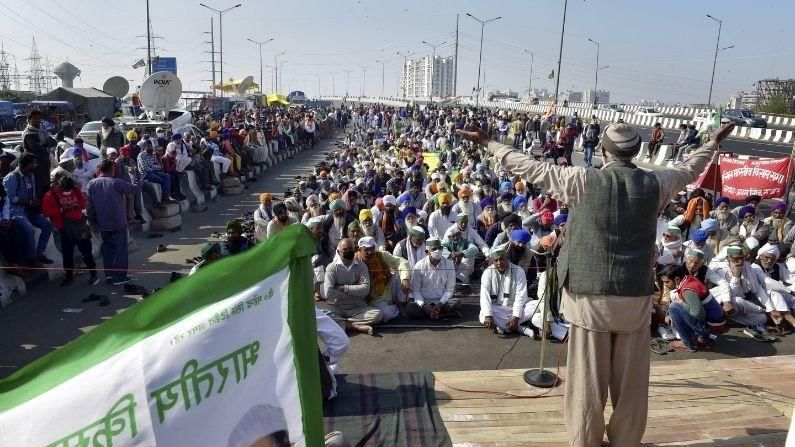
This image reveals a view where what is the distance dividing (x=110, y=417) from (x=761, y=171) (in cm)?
1205

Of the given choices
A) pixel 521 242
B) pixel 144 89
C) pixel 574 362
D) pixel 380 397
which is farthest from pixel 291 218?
pixel 144 89

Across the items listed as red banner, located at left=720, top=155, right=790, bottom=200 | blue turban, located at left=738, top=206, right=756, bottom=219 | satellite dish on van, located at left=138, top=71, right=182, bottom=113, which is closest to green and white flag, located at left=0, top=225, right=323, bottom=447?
blue turban, located at left=738, top=206, right=756, bottom=219

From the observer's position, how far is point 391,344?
20.4ft

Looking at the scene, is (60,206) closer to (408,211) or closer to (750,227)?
(408,211)

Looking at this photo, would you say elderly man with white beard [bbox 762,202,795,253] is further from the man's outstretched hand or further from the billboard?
the billboard

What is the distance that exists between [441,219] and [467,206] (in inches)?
32.0

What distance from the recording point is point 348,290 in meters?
6.65

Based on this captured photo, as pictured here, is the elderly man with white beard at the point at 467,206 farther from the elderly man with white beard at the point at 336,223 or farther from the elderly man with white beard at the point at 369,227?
the elderly man with white beard at the point at 336,223

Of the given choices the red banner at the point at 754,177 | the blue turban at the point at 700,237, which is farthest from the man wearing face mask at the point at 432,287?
the red banner at the point at 754,177

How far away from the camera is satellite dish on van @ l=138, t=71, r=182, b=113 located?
21.0 metres

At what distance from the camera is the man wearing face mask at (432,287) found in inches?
275

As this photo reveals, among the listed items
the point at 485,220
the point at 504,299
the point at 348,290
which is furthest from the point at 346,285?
the point at 485,220

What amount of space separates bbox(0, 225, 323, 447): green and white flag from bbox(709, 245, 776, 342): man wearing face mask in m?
6.27

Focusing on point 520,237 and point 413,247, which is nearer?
point 520,237
